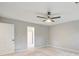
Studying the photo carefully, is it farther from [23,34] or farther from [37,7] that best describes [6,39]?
[37,7]

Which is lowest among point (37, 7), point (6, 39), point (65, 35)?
point (6, 39)

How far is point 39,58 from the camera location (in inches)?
25.3

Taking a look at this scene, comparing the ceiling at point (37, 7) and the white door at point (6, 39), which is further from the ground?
the ceiling at point (37, 7)

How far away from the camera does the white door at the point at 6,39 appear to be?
13.6 ft

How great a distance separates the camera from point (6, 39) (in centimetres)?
432

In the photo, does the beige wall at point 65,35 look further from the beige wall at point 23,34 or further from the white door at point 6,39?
the white door at point 6,39

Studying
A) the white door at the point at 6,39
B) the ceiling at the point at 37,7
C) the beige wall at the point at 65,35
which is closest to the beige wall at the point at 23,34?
the white door at the point at 6,39

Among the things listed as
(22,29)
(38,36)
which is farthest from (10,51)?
(38,36)

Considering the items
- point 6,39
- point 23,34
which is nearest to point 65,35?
point 23,34

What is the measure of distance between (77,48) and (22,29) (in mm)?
Result: 3839

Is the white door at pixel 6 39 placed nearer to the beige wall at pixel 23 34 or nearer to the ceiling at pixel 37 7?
the beige wall at pixel 23 34

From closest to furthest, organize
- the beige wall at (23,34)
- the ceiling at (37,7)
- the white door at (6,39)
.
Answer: the ceiling at (37,7) → the white door at (6,39) → the beige wall at (23,34)

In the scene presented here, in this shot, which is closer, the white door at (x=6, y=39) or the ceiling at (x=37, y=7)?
the ceiling at (x=37, y=7)

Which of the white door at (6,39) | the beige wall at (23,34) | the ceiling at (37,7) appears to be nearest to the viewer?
the ceiling at (37,7)
